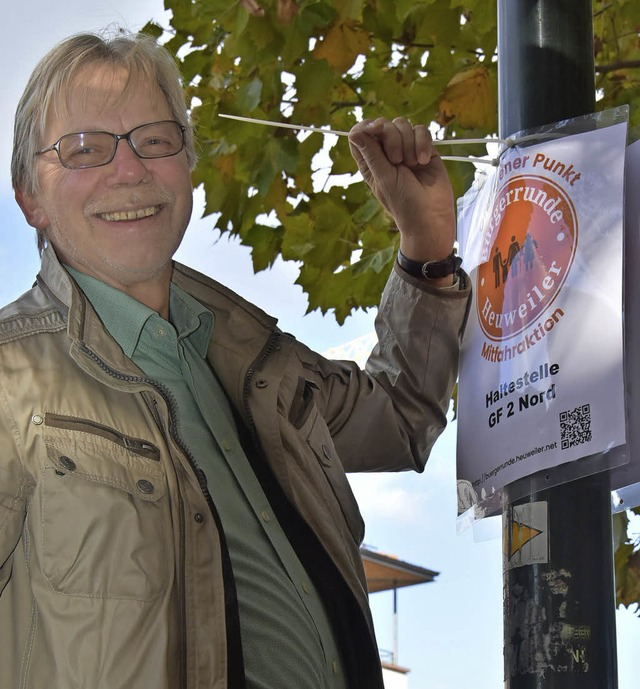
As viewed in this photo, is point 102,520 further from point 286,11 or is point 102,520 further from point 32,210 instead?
point 286,11

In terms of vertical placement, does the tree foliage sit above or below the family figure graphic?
above

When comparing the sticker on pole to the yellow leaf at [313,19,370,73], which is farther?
the yellow leaf at [313,19,370,73]

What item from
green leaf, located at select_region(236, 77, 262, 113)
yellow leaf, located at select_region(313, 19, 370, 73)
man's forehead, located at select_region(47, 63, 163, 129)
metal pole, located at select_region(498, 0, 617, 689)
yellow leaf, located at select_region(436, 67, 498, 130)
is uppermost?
yellow leaf, located at select_region(313, 19, 370, 73)

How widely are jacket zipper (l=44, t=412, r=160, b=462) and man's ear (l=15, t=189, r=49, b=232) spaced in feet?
1.83

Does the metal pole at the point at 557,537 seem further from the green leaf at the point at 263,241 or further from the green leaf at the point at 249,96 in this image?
the green leaf at the point at 263,241

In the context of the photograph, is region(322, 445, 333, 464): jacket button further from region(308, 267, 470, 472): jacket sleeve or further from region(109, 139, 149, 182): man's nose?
region(109, 139, 149, 182): man's nose

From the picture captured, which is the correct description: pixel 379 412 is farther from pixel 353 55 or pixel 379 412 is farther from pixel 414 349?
pixel 353 55

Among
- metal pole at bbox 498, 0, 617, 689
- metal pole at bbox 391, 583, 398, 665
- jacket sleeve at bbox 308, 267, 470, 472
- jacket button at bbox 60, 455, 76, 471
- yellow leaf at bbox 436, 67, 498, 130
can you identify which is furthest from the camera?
metal pole at bbox 391, 583, 398, 665

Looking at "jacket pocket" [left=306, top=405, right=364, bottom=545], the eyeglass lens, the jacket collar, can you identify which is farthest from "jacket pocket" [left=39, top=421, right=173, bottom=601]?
the eyeglass lens

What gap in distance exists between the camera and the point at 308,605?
2.13 meters

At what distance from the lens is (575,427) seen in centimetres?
186

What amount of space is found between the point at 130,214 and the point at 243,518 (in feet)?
2.01

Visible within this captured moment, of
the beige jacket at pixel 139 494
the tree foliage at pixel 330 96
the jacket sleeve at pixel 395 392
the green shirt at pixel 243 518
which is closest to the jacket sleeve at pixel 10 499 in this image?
the beige jacket at pixel 139 494

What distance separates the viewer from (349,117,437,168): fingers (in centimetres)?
227
